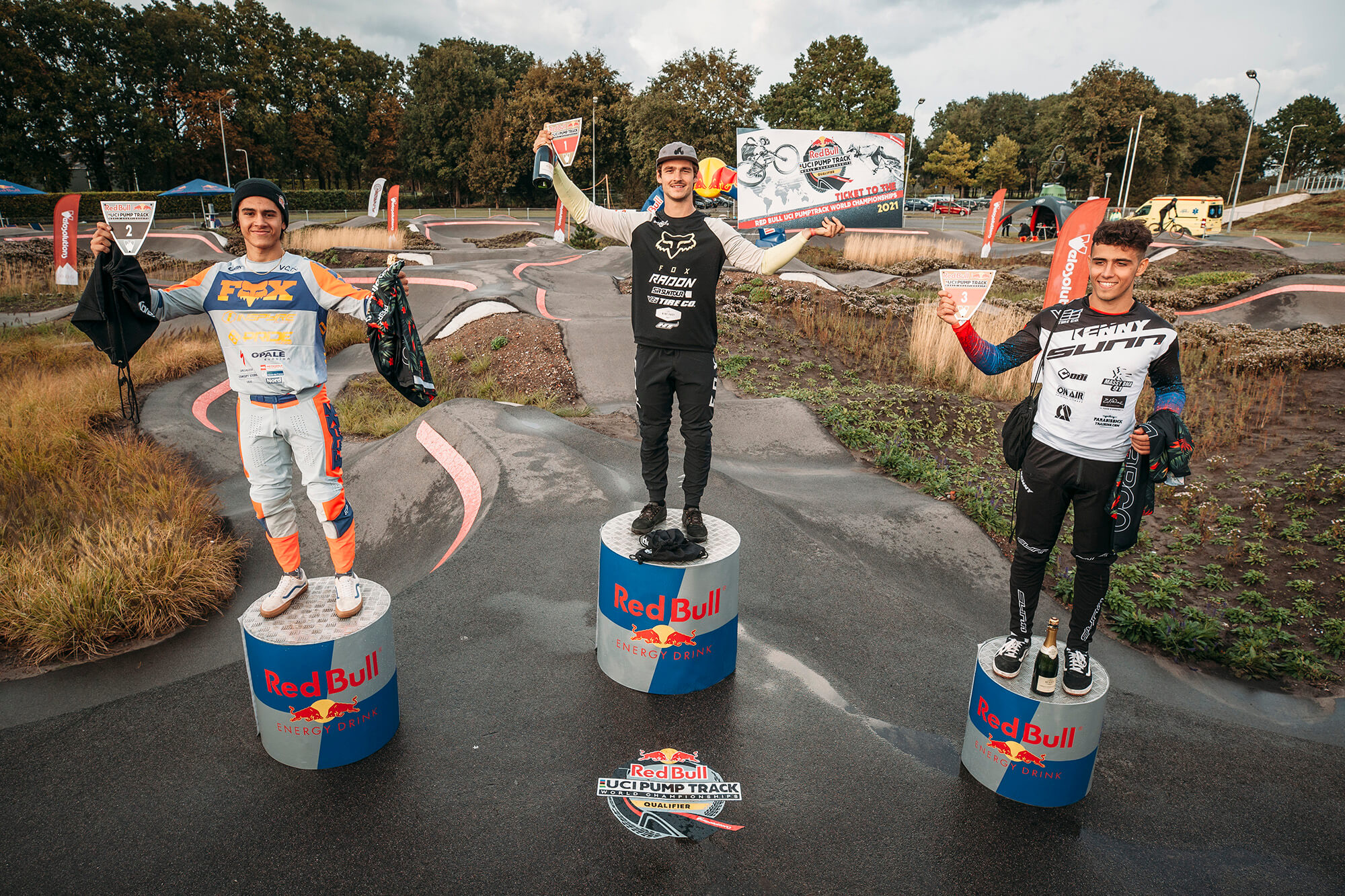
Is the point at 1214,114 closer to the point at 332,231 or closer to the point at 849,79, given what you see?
the point at 849,79

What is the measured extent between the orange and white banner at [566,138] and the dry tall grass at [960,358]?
20.9 ft

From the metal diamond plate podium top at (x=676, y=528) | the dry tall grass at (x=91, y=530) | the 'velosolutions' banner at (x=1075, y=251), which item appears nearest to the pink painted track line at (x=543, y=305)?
the dry tall grass at (x=91, y=530)

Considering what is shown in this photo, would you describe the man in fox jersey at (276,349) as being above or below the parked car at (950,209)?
below

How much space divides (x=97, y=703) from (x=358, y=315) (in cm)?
268

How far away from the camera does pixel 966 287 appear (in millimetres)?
3719

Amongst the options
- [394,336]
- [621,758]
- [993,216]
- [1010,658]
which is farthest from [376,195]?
[1010,658]

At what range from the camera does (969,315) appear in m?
3.57

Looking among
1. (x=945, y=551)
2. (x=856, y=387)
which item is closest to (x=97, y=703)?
(x=945, y=551)

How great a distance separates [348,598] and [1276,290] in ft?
68.7

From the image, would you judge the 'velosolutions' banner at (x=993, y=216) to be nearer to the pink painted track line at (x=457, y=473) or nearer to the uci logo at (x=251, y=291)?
the pink painted track line at (x=457, y=473)

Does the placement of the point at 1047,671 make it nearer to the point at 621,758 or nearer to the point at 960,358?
the point at 621,758

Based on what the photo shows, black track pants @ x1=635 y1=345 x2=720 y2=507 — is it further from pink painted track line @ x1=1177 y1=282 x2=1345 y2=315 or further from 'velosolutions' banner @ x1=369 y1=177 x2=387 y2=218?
'velosolutions' banner @ x1=369 y1=177 x2=387 y2=218

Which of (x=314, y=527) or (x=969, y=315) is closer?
(x=969, y=315)

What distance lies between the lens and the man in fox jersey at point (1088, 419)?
10.4 feet
